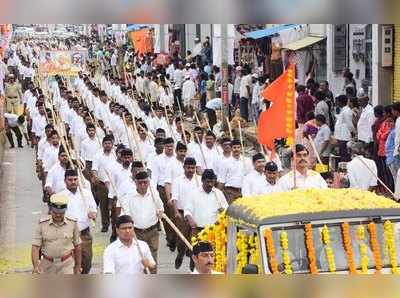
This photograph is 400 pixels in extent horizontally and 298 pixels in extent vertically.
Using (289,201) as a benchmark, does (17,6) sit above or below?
above

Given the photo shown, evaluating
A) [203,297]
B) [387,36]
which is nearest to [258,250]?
[203,297]

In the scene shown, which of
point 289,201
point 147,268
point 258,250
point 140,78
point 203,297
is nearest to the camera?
point 203,297

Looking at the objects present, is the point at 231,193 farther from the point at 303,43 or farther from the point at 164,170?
the point at 303,43

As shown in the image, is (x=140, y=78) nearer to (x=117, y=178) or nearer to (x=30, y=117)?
(x=30, y=117)

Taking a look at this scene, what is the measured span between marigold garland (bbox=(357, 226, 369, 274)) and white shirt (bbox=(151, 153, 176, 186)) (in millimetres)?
5797

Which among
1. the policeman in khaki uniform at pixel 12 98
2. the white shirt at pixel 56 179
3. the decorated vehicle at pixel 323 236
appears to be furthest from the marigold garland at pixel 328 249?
the policeman in khaki uniform at pixel 12 98

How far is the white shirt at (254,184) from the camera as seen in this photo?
9.09 metres

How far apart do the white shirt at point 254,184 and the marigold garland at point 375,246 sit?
3.48 metres

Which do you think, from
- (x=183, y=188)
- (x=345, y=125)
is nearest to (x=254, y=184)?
(x=183, y=188)

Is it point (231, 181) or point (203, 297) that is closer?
point (203, 297)

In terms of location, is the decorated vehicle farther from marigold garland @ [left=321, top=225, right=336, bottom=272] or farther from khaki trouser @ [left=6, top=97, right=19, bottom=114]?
khaki trouser @ [left=6, top=97, right=19, bottom=114]

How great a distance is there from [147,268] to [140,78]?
19.5 meters

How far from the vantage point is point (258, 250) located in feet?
18.3

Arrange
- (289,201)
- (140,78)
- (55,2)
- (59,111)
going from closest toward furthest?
(55,2)
(289,201)
(59,111)
(140,78)
